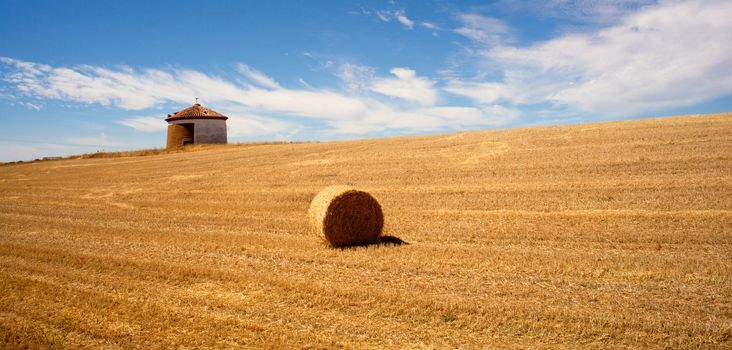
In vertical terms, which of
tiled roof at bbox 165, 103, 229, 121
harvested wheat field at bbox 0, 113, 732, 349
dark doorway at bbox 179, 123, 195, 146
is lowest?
harvested wheat field at bbox 0, 113, 732, 349

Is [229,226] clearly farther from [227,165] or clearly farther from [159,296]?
[227,165]

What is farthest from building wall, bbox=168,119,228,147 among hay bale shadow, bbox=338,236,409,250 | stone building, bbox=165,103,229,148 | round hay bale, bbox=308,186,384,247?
hay bale shadow, bbox=338,236,409,250

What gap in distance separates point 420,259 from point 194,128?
4164cm

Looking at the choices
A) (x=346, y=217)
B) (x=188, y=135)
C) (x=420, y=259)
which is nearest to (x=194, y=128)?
(x=188, y=135)

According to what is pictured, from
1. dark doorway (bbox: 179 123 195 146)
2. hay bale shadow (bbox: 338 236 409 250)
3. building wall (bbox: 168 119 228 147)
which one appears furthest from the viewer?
building wall (bbox: 168 119 228 147)

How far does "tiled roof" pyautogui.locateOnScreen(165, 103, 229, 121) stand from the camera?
46375 mm

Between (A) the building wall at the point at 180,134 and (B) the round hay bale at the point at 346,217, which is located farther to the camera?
(A) the building wall at the point at 180,134

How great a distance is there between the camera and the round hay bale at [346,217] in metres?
11.4

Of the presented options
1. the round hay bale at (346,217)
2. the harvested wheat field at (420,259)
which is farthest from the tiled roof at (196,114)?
the round hay bale at (346,217)

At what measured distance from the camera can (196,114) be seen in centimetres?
4656

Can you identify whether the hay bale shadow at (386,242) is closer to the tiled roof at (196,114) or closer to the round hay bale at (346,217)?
the round hay bale at (346,217)

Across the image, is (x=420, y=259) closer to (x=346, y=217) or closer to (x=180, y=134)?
(x=346, y=217)

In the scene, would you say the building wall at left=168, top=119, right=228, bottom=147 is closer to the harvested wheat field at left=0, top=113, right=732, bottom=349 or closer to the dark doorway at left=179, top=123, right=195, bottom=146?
the dark doorway at left=179, top=123, right=195, bottom=146

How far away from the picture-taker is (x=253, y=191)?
66.6 feet
